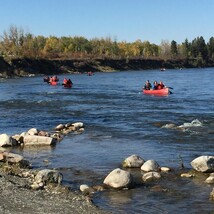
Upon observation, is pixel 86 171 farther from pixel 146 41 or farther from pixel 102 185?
pixel 146 41

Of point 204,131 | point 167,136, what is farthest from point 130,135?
point 204,131

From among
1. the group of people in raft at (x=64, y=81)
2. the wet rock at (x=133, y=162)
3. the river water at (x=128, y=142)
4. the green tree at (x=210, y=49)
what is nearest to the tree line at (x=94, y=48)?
the green tree at (x=210, y=49)

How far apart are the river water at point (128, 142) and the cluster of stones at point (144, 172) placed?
9.8 inches

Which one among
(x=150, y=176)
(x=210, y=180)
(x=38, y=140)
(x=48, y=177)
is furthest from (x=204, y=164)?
(x=38, y=140)

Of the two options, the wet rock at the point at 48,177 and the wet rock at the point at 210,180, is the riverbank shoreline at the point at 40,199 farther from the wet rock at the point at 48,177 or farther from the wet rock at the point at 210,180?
the wet rock at the point at 210,180

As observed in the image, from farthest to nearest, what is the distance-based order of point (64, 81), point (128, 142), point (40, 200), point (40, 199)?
point (64, 81), point (128, 142), point (40, 199), point (40, 200)

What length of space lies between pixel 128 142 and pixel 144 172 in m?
5.10

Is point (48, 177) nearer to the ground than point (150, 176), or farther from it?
farther from it

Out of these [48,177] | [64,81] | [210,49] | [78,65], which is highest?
[210,49]

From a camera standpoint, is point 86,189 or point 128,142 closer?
point 86,189

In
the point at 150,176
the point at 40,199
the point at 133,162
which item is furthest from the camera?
the point at 133,162

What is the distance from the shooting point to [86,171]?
14391mm

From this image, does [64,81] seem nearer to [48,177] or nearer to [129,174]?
[48,177]

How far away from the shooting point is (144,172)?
14.1 m
